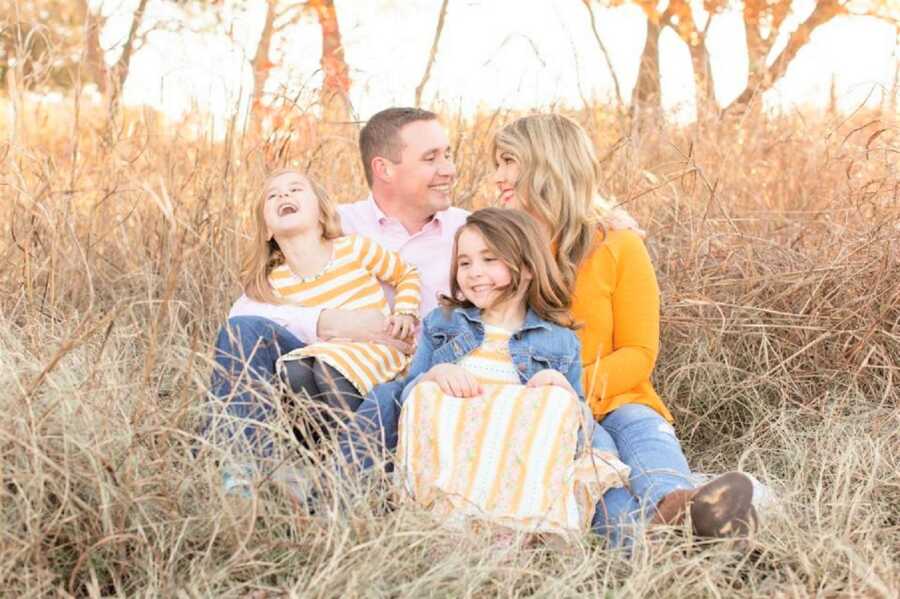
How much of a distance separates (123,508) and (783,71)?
4.62 metres

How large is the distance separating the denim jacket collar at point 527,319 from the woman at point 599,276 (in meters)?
0.17

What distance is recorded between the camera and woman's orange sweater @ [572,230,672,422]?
9.54 ft

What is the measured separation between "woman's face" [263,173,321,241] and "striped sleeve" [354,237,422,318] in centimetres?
17

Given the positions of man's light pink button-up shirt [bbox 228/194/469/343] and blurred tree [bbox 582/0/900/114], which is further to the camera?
blurred tree [bbox 582/0/900/114]

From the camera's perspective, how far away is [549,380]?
2566 millimetres

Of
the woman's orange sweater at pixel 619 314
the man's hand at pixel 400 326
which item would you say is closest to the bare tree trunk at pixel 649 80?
the woman's orange sweater at pixel 619 314

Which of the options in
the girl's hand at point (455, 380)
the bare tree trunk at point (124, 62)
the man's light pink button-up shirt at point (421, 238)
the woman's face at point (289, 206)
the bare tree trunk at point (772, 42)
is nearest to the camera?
the girl's hand at point (455, 380)

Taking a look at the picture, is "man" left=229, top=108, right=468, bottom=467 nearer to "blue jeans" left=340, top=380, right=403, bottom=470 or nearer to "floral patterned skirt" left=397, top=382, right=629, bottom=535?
"blue jeans" left=340, top=380, right=403, bottom=470

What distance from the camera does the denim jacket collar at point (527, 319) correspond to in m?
2.75

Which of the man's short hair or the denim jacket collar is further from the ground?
the man's short hair

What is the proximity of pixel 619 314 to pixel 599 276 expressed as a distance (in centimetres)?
11

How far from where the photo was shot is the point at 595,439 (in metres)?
2.73

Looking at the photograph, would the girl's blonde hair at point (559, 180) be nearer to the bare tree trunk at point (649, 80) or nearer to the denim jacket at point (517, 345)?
the denim jacket at point (517, 345)

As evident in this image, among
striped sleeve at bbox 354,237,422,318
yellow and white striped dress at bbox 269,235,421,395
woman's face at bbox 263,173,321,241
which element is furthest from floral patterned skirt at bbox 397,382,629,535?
woman's face at bbox 263,173,321,241
